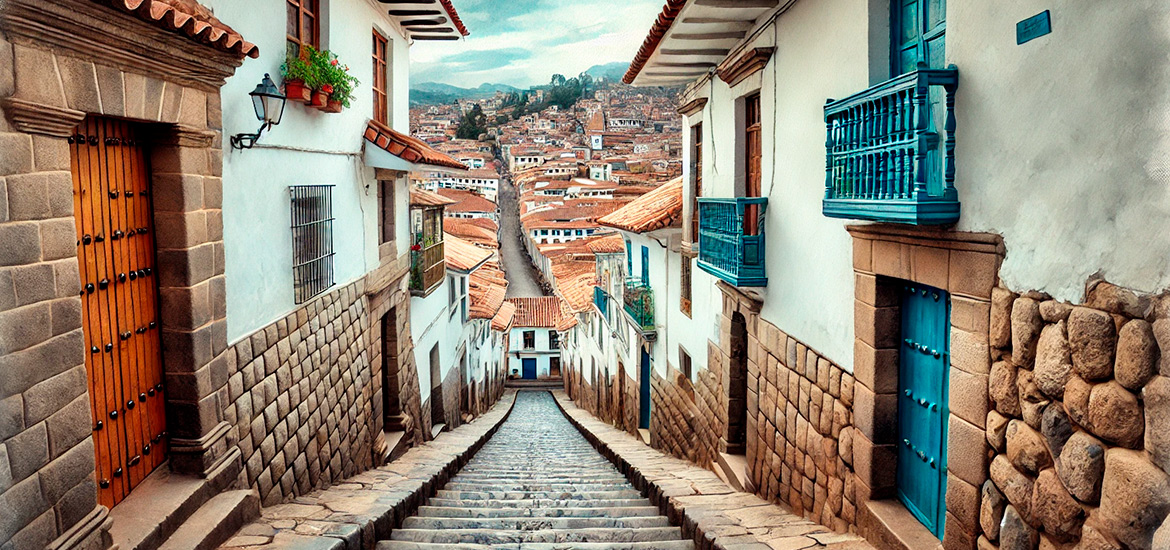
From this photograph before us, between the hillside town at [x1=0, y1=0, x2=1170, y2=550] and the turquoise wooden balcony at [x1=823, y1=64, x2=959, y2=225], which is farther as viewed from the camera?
the turquoise wooden balcony at [x1=823, y1=64, x2=959, y2=225]

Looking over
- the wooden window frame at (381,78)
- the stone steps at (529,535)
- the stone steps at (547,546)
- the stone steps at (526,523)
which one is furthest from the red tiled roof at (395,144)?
the stone steps at (547,546)

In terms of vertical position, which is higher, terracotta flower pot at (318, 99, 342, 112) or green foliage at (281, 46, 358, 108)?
green foliage at (281, 46, 358, 108)

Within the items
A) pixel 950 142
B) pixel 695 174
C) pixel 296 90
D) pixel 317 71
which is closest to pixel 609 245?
pixel 695 174

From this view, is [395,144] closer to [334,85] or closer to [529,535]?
[334,85]

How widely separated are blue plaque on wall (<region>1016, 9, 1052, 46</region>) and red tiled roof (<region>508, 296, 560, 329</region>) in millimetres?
37346

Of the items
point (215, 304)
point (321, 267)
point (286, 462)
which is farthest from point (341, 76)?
point (286, 462)

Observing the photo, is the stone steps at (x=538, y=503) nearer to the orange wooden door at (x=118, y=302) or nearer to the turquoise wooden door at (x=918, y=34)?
the orange wooden door at (x=118, y=302)

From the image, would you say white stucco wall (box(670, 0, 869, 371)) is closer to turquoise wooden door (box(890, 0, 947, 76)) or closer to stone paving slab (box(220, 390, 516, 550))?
turquoise wooden door (box(890, 0, 947, 76))

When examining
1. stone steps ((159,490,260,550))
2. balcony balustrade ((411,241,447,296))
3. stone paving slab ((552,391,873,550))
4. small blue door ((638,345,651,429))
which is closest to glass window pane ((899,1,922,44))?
stone paving slab ((552,391,873,550))

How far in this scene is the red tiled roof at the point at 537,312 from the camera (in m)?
41.2

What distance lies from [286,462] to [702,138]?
264 inches

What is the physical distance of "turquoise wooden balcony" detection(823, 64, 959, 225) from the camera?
4.00m

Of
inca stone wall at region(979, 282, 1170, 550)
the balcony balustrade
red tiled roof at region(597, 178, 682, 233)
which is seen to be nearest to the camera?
inca stone wall at region(979, 282, 1170, 550)

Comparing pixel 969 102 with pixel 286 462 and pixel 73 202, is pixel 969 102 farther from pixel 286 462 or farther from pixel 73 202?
pixel 286 462
